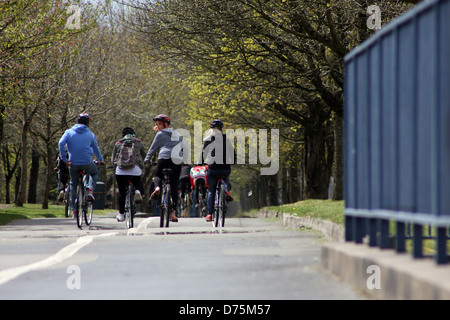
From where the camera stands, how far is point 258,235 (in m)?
11.6

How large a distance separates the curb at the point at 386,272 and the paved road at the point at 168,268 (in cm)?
13

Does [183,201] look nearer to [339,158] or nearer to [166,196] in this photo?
[339,158]

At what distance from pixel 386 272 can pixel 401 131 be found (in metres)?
0.99

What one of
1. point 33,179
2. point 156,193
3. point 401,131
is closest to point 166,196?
point 156,193

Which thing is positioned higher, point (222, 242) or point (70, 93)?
point (70, 93)

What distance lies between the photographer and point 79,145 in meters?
15.1

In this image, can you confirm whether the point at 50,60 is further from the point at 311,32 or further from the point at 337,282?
the point at 337,282

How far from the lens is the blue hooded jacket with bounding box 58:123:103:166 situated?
15070 mm

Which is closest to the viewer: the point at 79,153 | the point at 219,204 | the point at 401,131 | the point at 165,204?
the point at 401,131

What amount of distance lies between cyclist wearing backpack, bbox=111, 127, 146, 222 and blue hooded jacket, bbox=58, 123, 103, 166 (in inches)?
20.8

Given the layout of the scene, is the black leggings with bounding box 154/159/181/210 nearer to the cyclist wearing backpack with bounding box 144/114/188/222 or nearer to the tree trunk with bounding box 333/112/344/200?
the cyclist wearing backpack with bounding box 144/114/188/222
